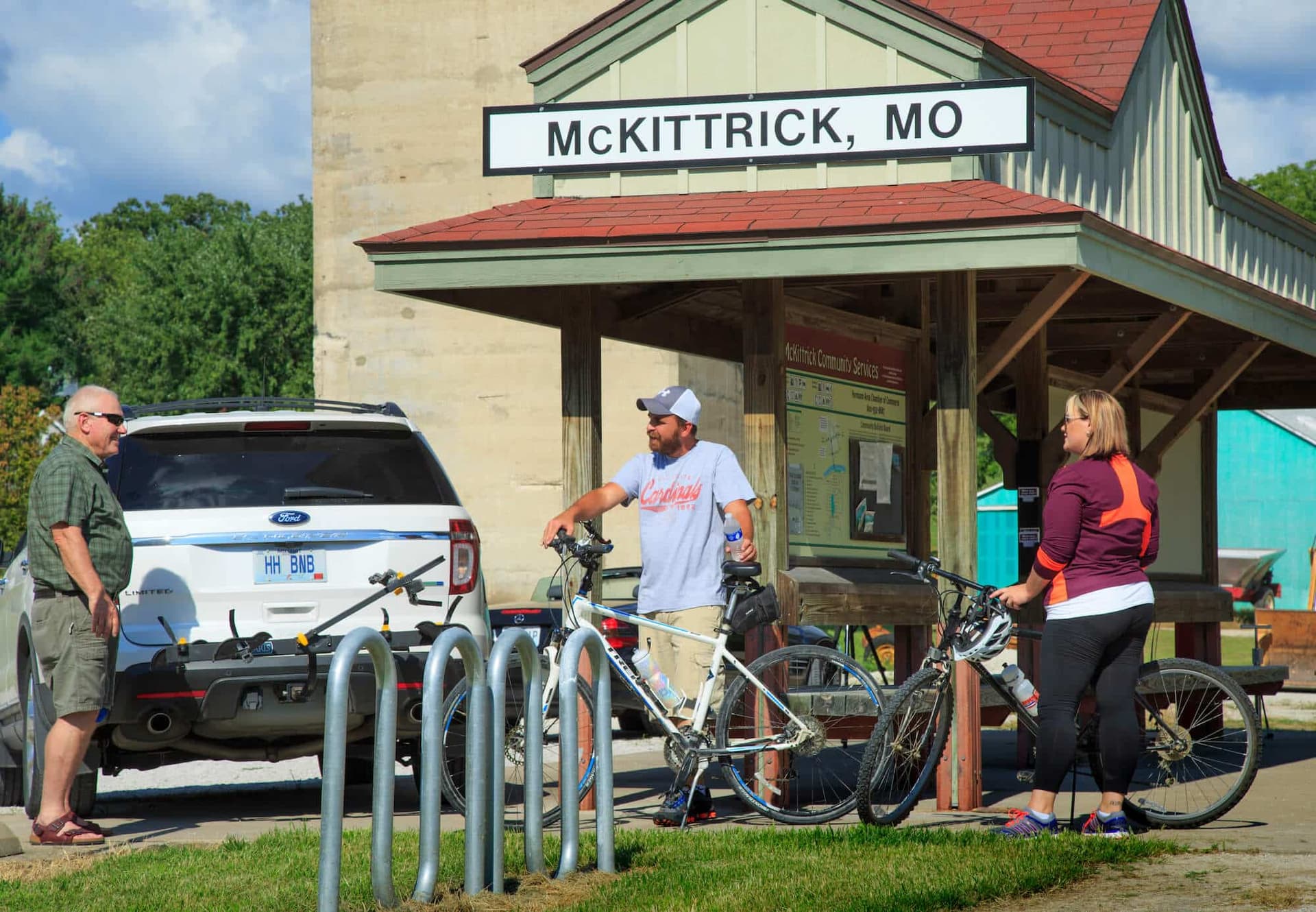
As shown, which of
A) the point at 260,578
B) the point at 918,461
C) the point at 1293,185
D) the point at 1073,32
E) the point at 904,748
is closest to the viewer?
the point at 904,748

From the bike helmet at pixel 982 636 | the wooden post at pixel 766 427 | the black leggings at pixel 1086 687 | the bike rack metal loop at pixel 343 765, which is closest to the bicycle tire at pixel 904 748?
the bike helmet at pixel 982 636

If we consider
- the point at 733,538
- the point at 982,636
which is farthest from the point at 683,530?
the point at 982,636

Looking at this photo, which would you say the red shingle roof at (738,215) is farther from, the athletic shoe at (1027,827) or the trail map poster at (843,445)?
the athletic shoe at (1027,827)

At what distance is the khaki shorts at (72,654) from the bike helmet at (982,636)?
3.85 meters

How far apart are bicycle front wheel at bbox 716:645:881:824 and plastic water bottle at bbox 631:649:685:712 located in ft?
0.79

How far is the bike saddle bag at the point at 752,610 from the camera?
800cm

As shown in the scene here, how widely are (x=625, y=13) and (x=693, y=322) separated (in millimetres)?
2032

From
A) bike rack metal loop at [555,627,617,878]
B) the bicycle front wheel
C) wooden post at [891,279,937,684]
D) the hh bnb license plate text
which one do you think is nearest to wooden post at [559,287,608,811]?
the bicycle front wheel

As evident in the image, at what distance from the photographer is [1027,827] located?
7.27 m

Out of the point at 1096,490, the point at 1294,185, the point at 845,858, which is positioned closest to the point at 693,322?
the point at 1096,490

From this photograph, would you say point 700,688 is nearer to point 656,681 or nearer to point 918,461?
point 656,681

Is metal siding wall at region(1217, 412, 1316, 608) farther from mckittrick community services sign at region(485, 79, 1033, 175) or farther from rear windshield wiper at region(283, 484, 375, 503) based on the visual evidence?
rear windshield wiper at region(283, 484, 375, 503)

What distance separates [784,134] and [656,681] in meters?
3.04

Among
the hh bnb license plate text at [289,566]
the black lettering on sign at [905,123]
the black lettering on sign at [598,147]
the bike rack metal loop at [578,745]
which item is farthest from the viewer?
the black lettering on sign at [598,147]
